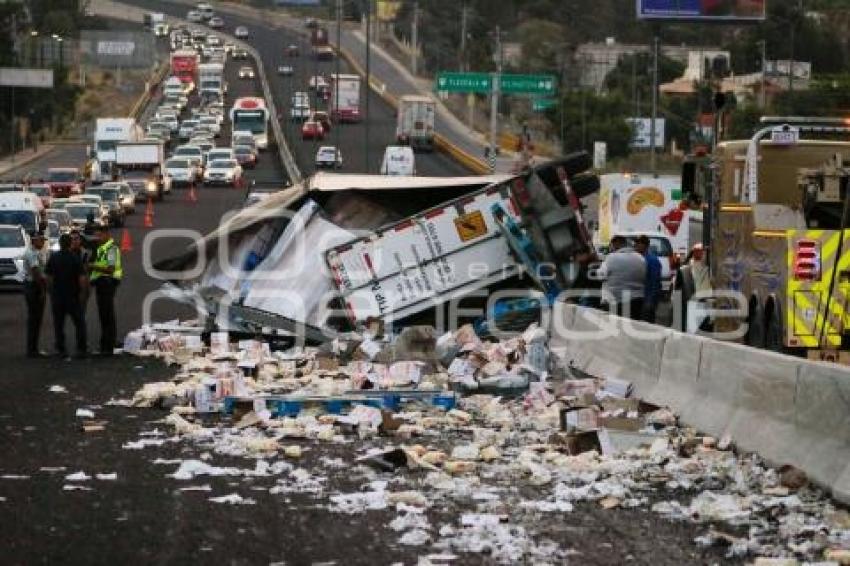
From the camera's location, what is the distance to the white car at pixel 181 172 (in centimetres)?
8829

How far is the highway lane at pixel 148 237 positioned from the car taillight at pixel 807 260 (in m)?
10.5

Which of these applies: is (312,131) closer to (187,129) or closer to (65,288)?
(187,129)

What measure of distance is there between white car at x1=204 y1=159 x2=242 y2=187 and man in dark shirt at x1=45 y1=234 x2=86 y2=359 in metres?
63.4

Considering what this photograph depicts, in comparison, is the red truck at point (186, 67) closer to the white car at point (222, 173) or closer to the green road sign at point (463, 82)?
the green road sign at point (463, 82)

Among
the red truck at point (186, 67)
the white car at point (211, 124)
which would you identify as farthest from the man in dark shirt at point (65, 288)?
the red truck at point (186, 67)

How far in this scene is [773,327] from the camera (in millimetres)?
18984

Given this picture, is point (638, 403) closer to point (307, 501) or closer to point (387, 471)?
point (387, 471)

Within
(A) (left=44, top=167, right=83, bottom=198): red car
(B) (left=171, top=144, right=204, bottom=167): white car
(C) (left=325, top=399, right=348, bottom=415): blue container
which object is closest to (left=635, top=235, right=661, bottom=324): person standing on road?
(C) (left=325, top=399, right=348, bottom=415): blue container

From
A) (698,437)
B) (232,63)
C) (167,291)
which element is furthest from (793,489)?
(232,63)

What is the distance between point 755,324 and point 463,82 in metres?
74.8

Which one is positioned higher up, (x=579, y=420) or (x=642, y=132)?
(x=579, y=420)

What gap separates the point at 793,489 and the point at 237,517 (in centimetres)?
356

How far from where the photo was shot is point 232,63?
548ft

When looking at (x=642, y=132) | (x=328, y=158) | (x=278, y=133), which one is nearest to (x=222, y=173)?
(x=328, y=158)
